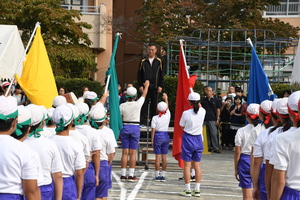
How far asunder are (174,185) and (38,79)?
394 centimetres

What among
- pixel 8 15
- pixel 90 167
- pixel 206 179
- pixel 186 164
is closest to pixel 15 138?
pixel 90 167

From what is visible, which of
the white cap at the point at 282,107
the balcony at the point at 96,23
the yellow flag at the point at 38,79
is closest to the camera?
the white cap at the point at 282,107

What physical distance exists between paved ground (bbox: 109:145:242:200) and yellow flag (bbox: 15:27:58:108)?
2342mm

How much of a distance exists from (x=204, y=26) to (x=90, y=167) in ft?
69.5

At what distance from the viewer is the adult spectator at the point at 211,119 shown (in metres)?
17.9

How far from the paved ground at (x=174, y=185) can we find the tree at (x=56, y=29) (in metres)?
13.4

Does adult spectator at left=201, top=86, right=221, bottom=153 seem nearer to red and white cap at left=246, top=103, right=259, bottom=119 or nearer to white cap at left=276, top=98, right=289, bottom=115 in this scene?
red and white cap at left=246, top=103, right=259, bottom=119

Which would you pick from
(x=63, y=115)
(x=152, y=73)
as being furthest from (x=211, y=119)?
(x=63, y=115)

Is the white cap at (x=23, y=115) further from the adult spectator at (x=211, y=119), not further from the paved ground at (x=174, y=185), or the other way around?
the adult spectator at (x=211, y=119)

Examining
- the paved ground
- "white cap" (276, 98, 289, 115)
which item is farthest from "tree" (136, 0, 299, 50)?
"white cap" (276, 98, 289, 115)

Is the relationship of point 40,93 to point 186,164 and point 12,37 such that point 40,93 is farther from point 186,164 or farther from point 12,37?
point 12,37

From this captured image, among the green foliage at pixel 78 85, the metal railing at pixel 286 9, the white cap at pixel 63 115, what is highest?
the metal railing at pixel 286 9

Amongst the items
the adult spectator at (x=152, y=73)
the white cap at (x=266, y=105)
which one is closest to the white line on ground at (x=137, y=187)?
the adult spectator at (x=152, y=73)

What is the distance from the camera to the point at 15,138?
15.0 ft
